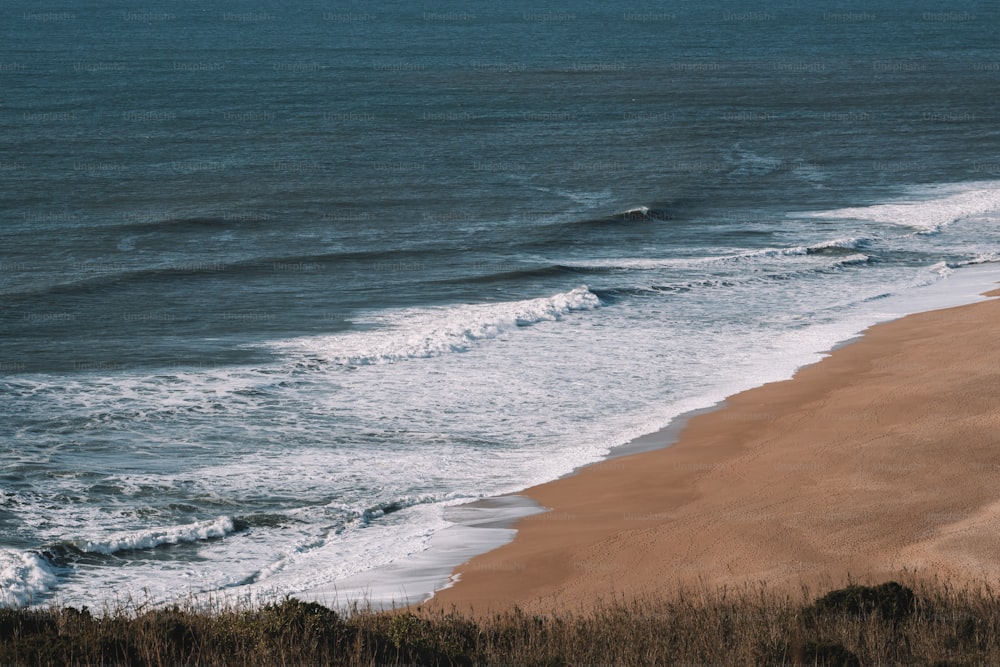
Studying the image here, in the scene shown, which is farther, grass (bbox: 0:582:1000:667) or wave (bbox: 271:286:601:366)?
wave (bbox: 271:286:601:366)

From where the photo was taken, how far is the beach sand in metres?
11.9

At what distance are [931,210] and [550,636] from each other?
31938 millimetres

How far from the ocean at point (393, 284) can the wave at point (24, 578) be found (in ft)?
0.13

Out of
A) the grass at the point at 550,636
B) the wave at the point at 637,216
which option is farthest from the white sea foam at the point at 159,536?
the wave at the point at 637,216

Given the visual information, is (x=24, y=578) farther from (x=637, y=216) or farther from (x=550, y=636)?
(x=637, y=216)

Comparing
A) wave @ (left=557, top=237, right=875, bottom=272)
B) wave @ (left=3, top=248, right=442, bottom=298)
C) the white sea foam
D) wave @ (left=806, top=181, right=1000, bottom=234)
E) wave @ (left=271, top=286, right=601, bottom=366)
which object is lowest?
the white sea foam

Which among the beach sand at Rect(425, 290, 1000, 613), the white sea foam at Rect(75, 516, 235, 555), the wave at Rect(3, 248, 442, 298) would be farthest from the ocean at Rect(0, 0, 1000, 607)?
the beach sand at Rect(425, 290, 1000, 613)

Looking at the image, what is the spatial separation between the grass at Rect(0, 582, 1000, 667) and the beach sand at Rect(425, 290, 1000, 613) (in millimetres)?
1636

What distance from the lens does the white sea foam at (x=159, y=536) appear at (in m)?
13.3

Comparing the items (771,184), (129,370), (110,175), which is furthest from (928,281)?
(110,175)

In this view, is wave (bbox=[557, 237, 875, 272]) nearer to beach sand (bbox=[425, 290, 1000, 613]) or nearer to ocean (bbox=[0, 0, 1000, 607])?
ocean (bbox=[0, 0, 1000, 607])

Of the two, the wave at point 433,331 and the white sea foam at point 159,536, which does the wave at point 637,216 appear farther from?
the white sea foam at point 159,536

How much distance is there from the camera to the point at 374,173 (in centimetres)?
4541

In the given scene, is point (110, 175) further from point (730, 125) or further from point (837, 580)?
point (837, 580)
